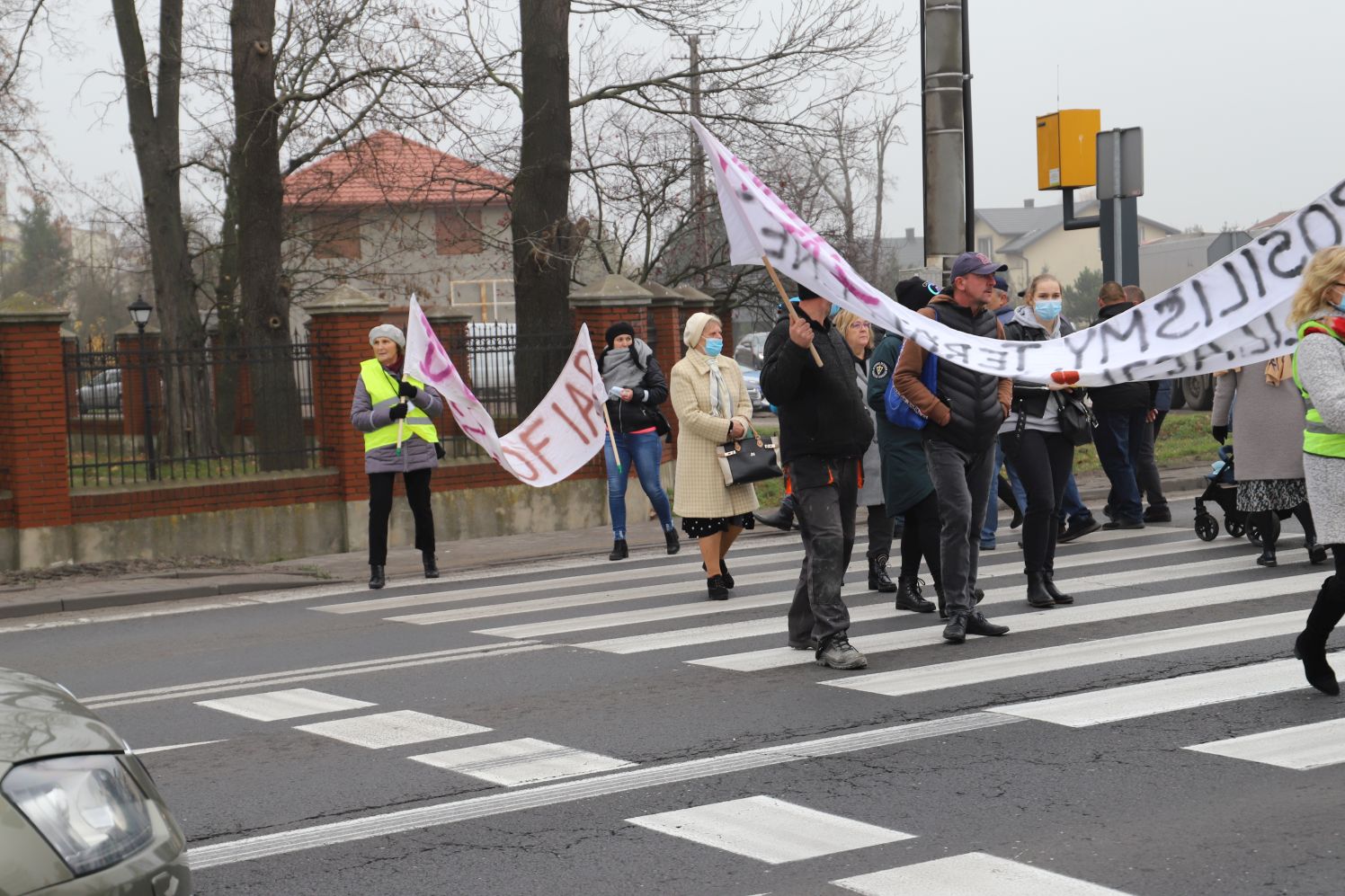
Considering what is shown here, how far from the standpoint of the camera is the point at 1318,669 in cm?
720

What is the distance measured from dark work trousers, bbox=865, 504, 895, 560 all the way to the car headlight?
8061 millimetres

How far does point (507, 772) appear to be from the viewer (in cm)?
646

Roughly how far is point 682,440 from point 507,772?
17.0 ft

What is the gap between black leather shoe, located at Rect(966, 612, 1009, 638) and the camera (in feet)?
29.7

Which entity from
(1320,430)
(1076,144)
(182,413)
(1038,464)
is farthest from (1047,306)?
(182,413)

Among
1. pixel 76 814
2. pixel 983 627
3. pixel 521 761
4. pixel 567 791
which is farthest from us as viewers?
pixel 983 627

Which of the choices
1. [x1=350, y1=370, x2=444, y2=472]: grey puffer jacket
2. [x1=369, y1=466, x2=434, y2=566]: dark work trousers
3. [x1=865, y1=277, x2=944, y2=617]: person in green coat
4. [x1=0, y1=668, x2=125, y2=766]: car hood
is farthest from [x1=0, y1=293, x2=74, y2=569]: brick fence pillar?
[x1=0, y1=668, x2=125, y2=766]: car hood

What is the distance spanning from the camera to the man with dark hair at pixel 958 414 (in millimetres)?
8750

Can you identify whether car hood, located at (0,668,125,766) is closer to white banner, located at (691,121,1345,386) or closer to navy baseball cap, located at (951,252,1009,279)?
white banner, located at (691,121,1345,386)

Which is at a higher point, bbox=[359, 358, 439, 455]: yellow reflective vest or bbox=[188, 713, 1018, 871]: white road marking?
bbox=[359, 358, 439, 455]: yellow reflective vest

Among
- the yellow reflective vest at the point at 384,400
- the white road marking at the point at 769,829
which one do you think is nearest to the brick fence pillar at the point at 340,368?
the yellow reflective vest at the point at 384,400

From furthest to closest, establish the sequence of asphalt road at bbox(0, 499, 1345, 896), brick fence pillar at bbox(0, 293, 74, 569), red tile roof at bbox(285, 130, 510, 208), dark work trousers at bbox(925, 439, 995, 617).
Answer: red tile roof at bbox(285, 130, 510, 208) < brick fence pillar at bbox(0, 293, 74, 569) < dark work trousers at bbox(925, 439, 995, 617) < asphalt road at bbox(0, 499, 1345, 896)

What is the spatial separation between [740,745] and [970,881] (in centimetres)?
196

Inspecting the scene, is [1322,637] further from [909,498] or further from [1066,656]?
[909,498]
